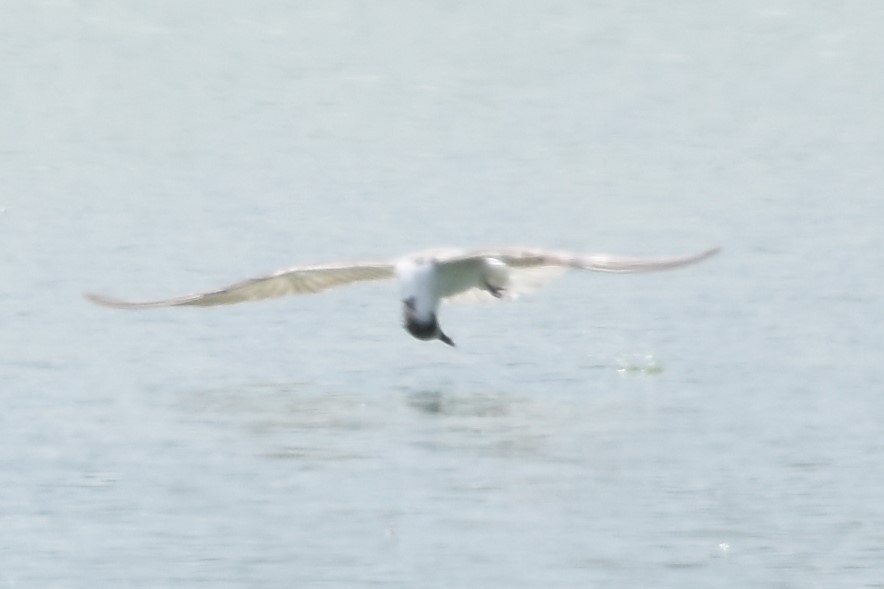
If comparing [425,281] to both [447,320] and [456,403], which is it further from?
[447,320]

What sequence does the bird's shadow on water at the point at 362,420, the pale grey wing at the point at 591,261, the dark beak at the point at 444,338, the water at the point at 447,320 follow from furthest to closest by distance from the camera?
the dark beak at the point at 444,338, the bird's shadow on water at the point at 362,420, the pale grey wing at the point at 591,261, the water at the point at 447,320

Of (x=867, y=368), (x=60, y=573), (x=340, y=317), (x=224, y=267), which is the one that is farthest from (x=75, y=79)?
(x=60, y=573)

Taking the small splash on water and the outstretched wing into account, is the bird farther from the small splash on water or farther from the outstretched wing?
the small splash on water

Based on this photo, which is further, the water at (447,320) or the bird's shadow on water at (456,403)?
the bird's shadow on water at (456,403)

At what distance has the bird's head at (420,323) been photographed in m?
13.6

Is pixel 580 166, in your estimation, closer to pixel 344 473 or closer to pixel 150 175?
pixel 150 175

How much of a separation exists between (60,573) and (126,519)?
0.73 meters

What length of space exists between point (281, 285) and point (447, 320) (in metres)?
2.08

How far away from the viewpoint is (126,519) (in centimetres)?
1135

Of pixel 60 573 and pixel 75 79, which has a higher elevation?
pixel 75 79

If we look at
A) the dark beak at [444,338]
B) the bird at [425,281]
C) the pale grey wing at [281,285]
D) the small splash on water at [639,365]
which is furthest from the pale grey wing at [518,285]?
the small splash on water at [639,365]

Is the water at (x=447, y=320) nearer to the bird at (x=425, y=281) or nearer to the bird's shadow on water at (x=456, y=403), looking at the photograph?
the bird's shadow on water at (x=456, y=403)

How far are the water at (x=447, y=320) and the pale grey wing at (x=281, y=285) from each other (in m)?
0.56

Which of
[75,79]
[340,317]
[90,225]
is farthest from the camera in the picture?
[75,79]
